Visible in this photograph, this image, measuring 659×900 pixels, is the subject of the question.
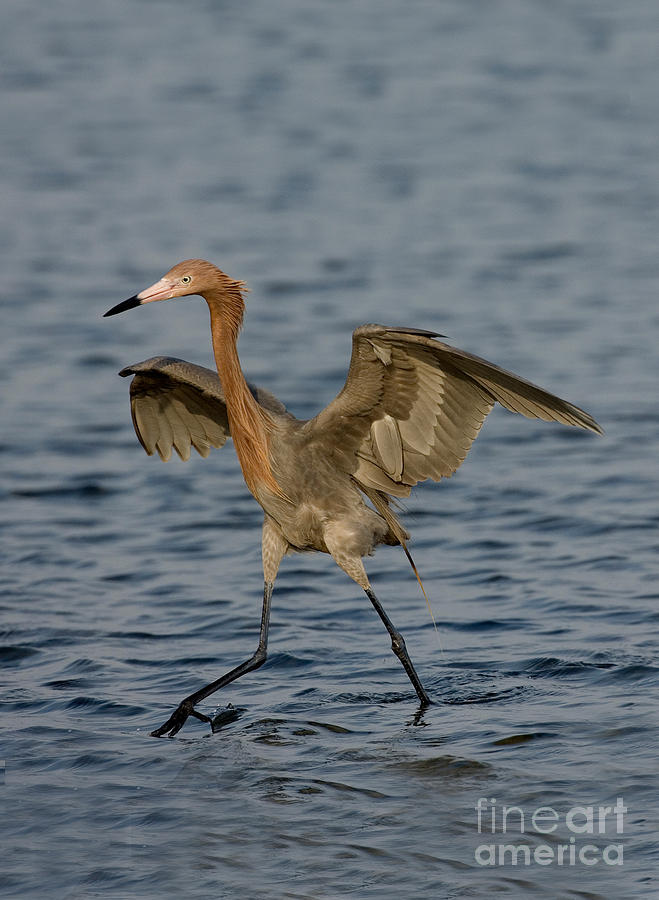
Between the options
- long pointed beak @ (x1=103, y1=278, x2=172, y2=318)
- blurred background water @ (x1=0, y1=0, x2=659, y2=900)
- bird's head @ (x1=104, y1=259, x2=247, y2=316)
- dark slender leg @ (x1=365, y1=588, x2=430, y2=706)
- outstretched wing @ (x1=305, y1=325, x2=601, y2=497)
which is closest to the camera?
blurred background water @ (x1=0, y1=0, x2=659, y2=900)

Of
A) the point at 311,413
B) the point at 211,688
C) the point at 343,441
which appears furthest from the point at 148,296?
the point at 311,413

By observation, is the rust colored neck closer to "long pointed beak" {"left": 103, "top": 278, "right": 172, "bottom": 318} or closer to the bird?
the bird

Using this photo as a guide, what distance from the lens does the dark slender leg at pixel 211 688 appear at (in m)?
7.02

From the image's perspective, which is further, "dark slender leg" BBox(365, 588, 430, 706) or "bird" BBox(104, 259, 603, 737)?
"dark slender leg" BBox(365, 588, 430, 706)

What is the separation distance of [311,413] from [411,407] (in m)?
4.89

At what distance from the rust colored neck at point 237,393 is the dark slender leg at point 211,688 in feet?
2.03

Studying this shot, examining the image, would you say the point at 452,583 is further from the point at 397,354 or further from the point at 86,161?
the point at 86,161

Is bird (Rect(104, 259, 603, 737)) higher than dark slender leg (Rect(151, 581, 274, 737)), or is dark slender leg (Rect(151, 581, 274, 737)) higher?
bird (Rect(104, 259, 603, 737))

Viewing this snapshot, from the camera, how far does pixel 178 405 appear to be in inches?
337

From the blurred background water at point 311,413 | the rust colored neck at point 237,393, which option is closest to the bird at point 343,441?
the rust colored neck at point 237,393

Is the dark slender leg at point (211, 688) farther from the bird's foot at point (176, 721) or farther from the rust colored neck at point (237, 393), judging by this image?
the rust colored neck at point (237, 393)

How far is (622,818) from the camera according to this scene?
582 cm

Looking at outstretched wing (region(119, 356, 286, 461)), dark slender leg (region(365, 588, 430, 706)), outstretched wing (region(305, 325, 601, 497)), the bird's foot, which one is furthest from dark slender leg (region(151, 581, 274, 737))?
outstretched wing (region(119, 356, 286, 461))

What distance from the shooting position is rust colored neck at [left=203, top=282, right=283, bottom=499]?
24.2ft
